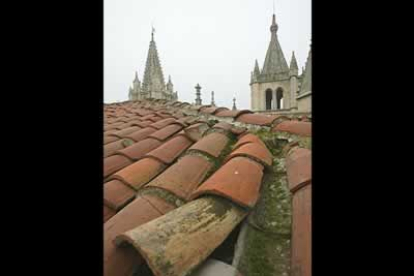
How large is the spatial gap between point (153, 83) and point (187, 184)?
23256 millimetres

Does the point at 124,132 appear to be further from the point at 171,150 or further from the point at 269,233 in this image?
the point at 269,233

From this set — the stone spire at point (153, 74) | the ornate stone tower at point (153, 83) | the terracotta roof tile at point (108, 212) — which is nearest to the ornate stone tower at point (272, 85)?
the ornate stone tower at point (153, 83)

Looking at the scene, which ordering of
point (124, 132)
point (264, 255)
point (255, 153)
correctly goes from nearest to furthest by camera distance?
1. point (264, 255)
2. point (255, 153)
3. point (124, 132)

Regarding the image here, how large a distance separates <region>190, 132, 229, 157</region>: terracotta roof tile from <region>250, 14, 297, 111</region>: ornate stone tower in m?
26.8

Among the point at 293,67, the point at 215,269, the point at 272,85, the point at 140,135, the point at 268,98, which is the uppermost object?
the point at 293,67

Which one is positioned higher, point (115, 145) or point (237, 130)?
point (237, 130)

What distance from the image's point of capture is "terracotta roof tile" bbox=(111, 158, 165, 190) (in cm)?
169

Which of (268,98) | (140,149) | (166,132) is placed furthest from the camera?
(268,98)

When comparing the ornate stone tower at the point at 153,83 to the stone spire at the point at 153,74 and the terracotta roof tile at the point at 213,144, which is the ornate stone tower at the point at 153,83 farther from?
the terracotta roof tile at the point at 213,144

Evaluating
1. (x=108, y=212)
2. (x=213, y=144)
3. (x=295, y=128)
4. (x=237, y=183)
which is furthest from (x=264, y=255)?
(x=295, y=128)

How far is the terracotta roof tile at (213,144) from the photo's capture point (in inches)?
79.4

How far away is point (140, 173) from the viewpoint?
1805 mm
